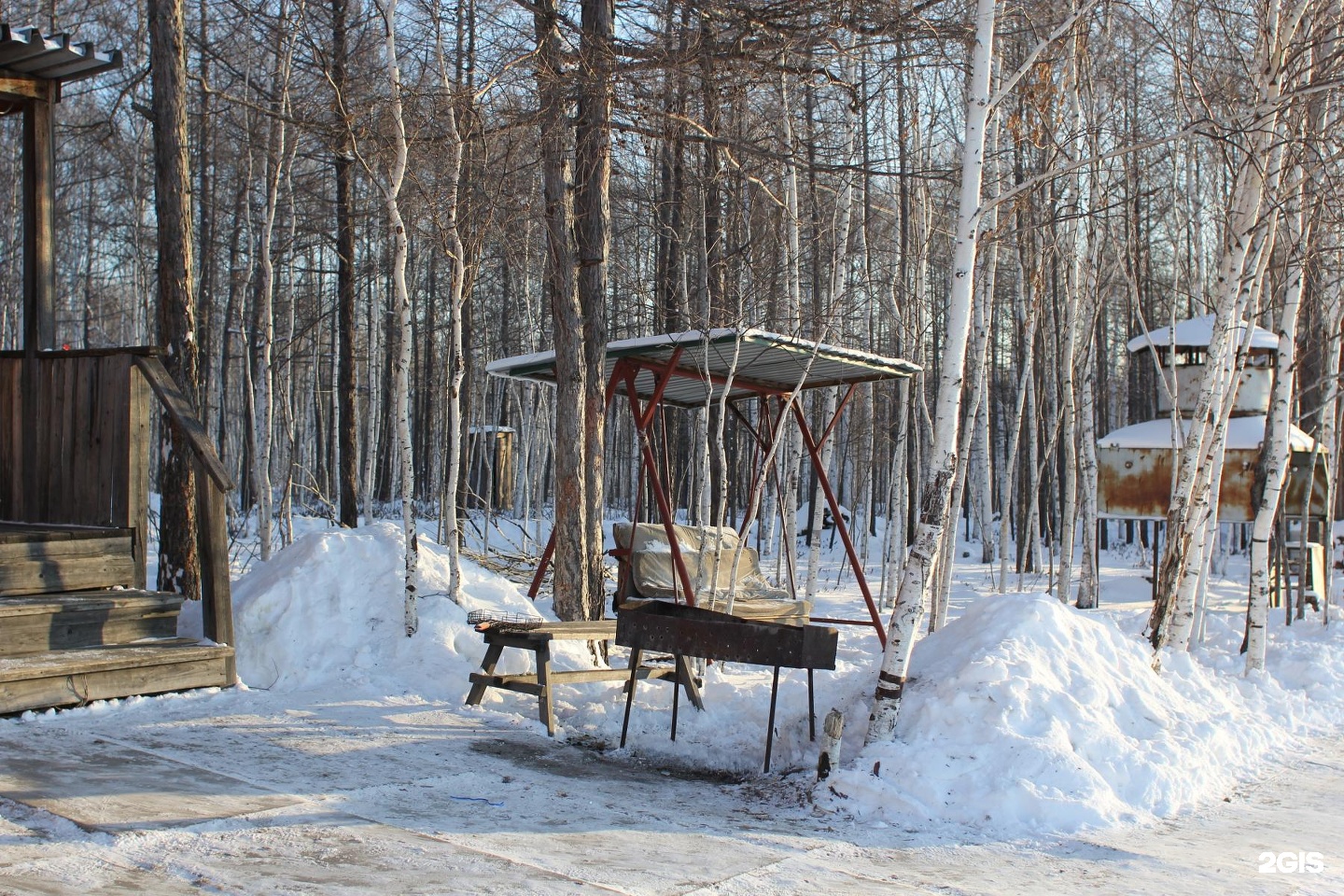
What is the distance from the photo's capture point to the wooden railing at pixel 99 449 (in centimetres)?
719

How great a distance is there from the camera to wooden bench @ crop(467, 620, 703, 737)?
6.97 m

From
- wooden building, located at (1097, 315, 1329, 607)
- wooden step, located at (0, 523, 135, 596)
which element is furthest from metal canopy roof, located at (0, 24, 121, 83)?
wooden building, located at (1097, 315, 1329, 607)

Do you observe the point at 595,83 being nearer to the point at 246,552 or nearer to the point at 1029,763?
the point at 1029,763

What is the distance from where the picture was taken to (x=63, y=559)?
6.95m

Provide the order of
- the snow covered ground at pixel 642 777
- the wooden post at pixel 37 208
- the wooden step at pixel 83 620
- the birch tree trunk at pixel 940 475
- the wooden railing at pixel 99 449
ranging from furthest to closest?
the wooden post at pixel 37 208, the wooden railing at pixel 99 449, the wooden step at pixel 83 620, the birch tree trunk at pixel 940 475, the snow covered ground at pixel 642 777

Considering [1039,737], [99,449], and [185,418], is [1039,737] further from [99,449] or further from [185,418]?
[99,449]

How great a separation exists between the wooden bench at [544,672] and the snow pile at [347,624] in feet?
1.44

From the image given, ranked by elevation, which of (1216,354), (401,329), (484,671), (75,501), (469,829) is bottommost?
(469,829)

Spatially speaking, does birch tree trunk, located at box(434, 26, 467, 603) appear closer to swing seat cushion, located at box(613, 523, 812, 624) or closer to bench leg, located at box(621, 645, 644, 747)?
swing seat cushion, located at box(613, 523, 812, 624)

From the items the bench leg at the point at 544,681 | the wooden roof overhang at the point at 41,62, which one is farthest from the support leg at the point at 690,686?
the wooden roof overhang at the point at 41,62

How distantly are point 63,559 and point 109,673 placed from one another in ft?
3.08

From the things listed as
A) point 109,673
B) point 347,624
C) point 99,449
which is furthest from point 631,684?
point 99,449

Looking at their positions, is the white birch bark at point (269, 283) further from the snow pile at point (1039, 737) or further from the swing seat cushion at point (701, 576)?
the snow pile at point (1039, 737)

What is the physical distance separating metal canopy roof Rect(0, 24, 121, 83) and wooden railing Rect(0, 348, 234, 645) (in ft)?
6.58
